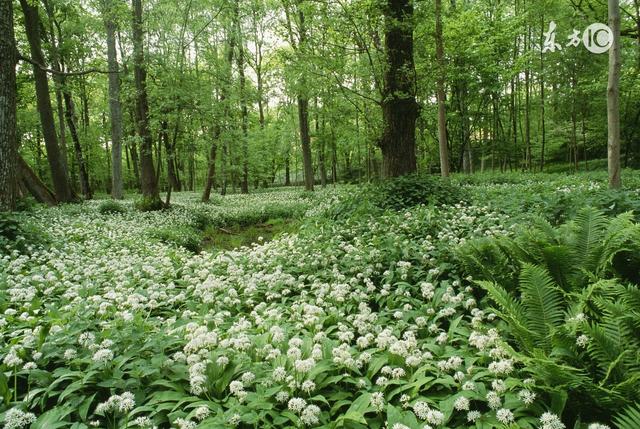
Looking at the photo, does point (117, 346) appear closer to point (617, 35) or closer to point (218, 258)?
point (218, 258)

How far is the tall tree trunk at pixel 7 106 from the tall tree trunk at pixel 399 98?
9430mm

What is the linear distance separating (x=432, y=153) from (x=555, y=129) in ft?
29.3

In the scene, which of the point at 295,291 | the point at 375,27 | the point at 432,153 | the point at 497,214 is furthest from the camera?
the point at 432,153

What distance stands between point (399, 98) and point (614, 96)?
4970mm

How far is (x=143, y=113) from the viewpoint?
1584cm

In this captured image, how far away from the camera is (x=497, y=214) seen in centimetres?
741

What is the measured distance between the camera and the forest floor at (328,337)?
2.59m

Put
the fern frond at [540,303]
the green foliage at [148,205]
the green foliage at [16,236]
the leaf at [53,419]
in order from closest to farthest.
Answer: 1. the leaf at [53,419]
2. the fern frond at [540,303]
3. the green foliage at [16,236]
4. the green foliage at [148,205]

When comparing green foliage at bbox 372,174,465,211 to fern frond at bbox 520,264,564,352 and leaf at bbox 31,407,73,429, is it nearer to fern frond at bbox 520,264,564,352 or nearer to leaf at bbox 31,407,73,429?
fern frond at bbox 520,264,564,352

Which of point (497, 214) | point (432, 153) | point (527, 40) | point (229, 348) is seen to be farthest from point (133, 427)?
point (527, 40)

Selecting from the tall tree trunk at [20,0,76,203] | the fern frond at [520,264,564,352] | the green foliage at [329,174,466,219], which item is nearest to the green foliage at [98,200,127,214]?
the tall tree trunk at [20,0,76,203]

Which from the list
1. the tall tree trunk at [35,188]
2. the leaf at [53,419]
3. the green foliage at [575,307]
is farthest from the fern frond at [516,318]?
the tall tree trunk at [35,188]

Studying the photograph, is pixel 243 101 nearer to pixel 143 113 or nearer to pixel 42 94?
pixel 143 113

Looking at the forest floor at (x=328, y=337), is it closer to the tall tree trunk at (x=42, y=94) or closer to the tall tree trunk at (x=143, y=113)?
the tall tree trunk at (x=143, y=113)
